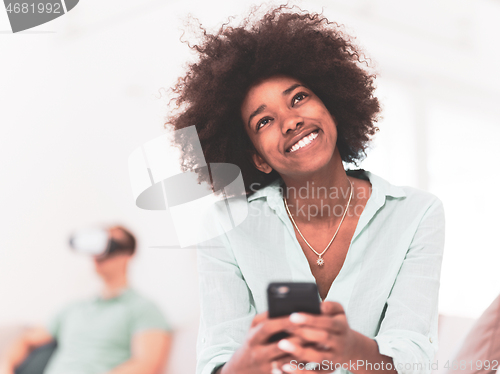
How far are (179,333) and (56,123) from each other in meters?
0.84

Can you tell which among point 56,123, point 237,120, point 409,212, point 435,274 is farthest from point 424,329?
point 56,123

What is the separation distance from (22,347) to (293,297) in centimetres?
111

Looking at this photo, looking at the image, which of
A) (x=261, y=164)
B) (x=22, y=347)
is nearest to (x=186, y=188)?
(x=261, y=164)

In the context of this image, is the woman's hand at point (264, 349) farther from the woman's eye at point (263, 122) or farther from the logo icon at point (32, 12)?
the logo icon at point (32, 12)

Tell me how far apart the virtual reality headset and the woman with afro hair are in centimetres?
46

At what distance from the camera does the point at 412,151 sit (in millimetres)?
1596

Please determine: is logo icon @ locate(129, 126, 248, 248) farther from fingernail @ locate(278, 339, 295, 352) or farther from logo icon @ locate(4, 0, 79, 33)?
logo icon @ locate(4, 0, 79, 33)

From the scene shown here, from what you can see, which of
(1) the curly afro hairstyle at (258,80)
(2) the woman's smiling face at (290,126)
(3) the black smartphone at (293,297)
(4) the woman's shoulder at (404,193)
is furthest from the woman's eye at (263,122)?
(3) the black smartphone at (293,297)

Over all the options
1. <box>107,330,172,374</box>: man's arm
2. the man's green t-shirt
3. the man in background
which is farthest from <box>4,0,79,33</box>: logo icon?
<box>107,330,172,374</box>: man's arm

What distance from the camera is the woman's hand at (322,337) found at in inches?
22.2

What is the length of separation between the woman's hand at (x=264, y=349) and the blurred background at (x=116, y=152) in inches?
26.6

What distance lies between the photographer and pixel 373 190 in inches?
38.4

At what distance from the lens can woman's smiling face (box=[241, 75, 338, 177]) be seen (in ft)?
2.94

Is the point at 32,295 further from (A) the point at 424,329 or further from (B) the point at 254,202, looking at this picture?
(A) the point at 424,329
